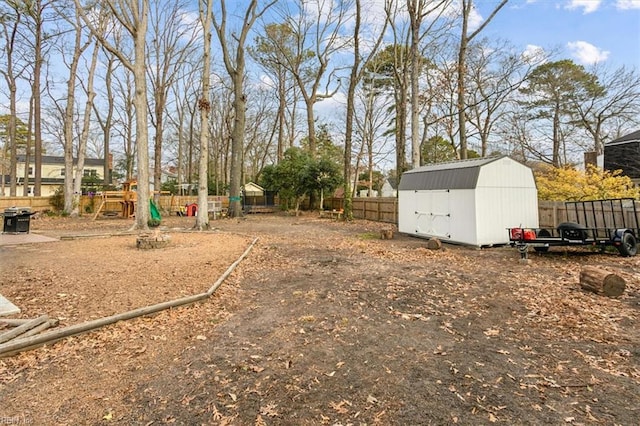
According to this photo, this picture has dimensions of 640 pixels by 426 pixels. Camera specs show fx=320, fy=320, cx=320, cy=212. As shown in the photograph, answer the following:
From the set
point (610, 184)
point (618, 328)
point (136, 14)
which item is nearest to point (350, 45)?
point (136, 14)

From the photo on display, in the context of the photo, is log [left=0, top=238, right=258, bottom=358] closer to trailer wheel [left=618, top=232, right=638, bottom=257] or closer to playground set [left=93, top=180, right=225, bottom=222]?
trailer wheel [left=618, top=232, right=638, bottom=257]

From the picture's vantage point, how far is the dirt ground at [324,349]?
7.39 ft

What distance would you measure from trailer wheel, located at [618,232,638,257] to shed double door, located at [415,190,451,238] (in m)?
Answer: 3.81

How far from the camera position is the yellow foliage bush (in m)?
10.3

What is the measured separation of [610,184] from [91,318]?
548 inches

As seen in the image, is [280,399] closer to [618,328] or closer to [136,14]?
[618,328]

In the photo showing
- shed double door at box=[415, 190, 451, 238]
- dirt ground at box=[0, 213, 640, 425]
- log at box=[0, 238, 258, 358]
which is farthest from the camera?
shed double door at box=[415, 190, 451, 238]

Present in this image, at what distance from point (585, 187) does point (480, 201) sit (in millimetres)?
4868

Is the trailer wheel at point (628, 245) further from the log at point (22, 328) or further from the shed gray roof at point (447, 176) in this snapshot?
the log at point (22, 328)

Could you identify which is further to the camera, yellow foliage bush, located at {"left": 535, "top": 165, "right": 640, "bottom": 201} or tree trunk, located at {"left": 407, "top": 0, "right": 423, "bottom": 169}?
tree trunk, located at {"left": 407, "top": 0, "right": 423, "bottom": 169}

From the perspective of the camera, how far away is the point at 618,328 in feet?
11.9

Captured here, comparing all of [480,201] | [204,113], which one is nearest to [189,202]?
[204,113]

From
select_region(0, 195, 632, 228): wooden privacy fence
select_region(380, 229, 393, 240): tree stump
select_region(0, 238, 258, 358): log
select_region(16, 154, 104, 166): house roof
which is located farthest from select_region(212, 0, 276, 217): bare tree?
select_region(16, 154, 104, 166): house roof

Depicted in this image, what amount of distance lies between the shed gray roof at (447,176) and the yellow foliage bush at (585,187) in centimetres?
378
